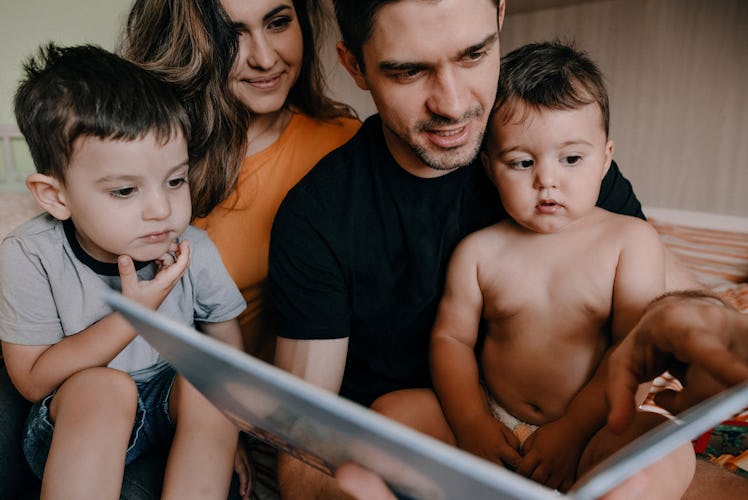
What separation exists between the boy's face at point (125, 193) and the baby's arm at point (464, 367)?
21.4 inches

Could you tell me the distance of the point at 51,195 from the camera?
1.06 m

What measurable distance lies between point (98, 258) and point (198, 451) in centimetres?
42

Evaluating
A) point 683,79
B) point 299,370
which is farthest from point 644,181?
point 299,370

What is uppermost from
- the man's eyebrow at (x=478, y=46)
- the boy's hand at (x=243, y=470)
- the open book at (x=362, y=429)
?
the man's eyebrow at (x=478, y=46)

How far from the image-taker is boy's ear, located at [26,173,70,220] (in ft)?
3.42

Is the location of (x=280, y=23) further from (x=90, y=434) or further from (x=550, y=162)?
(x=90, y=434)

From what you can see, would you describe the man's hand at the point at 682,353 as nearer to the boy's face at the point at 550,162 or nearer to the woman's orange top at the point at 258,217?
the boy's face at the point at 550,162

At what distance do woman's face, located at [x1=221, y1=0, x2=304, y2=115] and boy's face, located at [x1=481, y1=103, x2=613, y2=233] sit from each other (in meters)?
0.53

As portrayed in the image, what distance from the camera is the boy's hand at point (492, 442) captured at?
0.97m

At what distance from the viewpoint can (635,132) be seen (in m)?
3.27

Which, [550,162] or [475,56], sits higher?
[475,56]

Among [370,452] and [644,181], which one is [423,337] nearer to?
[370,452]

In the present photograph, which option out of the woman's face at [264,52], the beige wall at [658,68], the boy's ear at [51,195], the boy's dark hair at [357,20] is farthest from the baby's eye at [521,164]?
the beige wall at [658,68]

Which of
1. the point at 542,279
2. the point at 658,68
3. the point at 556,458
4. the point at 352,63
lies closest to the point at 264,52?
the point at 352,63
